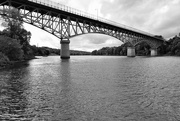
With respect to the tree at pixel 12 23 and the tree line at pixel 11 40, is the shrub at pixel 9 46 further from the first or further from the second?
the tree at pixel 12 23

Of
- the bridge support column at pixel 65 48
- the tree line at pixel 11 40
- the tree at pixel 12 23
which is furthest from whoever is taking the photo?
the bridge support column at pixel 65 48

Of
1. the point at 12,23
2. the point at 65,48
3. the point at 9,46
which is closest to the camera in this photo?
the point at 9,46

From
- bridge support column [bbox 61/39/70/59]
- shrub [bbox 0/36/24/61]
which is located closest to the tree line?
shrub [bbox 0/36/24/61]

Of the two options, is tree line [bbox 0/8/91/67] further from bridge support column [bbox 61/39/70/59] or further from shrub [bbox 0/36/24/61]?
bridge support column [bbox 61/39/70/59]

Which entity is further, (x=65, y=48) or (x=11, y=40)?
(x=65, y=48)

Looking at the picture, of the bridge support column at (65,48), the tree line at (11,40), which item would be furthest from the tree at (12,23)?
the bridge support column at (65,48)

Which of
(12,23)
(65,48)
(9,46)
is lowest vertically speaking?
(9,46)

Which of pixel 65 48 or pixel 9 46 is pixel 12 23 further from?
pixel 65 48

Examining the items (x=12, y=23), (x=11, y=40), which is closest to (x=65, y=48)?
(x=12, y=23)

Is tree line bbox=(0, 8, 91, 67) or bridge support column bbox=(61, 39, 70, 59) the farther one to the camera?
bridge support column bbox=(61, 39, 70, 59)

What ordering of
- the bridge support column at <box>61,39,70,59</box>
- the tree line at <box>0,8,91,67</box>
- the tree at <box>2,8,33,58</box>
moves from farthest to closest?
the bridge support column at <box>61,39,70,59</box> → the tree at <box>2,8,33,58</box> → the tree line at <box>0,8,91,67</box>

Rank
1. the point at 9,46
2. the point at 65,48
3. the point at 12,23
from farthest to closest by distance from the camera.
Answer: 1. the point at 65,48
2. the point at 12,23
3. the point at 9,46

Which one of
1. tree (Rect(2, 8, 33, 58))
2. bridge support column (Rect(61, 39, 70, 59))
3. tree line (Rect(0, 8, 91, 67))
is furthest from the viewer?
bridge support column (Rect(61, 39, 70, 59))

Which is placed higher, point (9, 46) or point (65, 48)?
point (65, 48)
